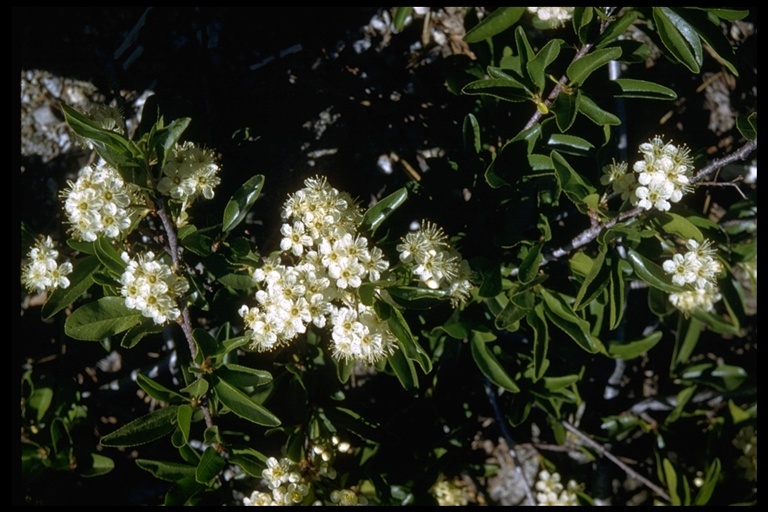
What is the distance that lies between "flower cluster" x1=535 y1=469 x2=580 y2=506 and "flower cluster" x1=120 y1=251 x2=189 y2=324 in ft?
5.68

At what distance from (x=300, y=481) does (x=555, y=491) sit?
1.22 metres

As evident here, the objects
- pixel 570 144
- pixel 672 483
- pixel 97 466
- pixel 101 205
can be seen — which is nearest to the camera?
pixel 101 205

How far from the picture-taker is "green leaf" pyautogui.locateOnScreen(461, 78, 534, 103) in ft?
5.57

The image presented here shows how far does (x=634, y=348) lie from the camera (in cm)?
217

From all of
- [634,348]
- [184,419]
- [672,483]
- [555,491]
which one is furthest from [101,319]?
[672,483]

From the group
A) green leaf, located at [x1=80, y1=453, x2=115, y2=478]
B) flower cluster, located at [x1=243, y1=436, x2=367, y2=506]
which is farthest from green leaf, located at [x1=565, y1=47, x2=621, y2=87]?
green leaf, located at [x1=80, y1=453, x2=115, y2=478]

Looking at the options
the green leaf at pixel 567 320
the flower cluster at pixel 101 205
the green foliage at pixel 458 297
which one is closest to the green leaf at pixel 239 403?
the green foliage at pixel 458 297

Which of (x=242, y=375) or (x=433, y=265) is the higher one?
(x=433, y=265)

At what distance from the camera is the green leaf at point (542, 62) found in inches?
64.1

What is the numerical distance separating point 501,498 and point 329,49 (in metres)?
2.32

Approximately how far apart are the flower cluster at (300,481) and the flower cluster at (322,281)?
1.49 feet

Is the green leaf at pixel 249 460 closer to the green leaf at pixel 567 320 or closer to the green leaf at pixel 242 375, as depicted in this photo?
the green leaf at pixel 242 375

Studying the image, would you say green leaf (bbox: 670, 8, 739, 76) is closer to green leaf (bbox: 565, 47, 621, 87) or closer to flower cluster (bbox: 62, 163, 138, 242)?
green leaf (bbox: 565, 47, 621, 87)

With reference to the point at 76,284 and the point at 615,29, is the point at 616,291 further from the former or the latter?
the point at 76,284
